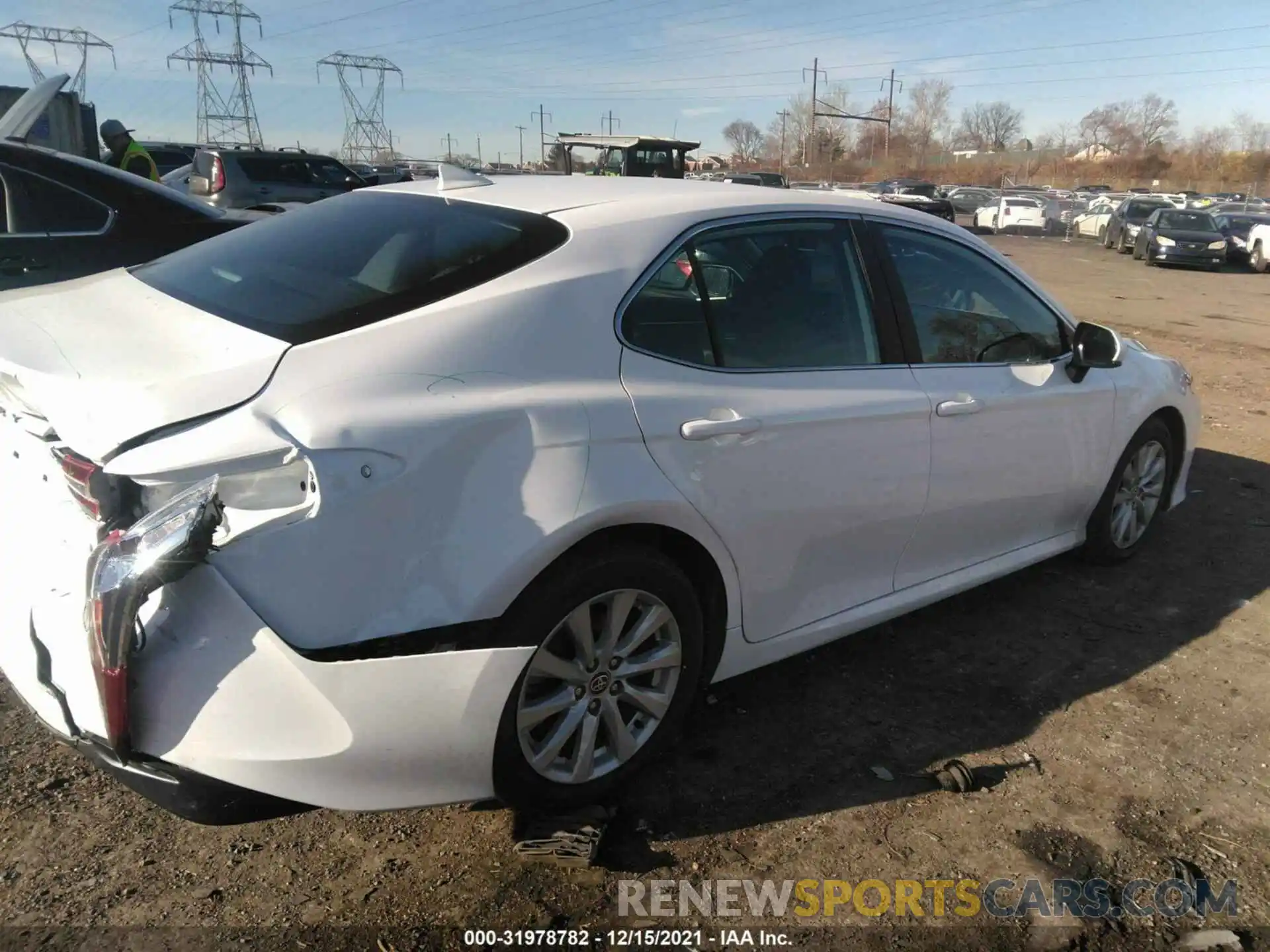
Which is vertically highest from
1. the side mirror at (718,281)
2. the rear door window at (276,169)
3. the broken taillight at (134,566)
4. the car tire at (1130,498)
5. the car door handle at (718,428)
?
the rear door window at (276,169)

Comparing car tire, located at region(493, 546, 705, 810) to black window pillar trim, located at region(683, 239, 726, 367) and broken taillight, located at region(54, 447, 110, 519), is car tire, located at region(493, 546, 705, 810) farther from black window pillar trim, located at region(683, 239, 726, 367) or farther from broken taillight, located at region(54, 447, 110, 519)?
broken taillight, located at region(54, 447, 110, 519)

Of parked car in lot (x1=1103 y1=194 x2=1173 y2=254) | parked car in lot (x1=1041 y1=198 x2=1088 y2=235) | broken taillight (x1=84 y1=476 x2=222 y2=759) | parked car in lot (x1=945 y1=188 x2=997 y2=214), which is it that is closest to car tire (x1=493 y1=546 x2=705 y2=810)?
broken taillight (x1=84 y1=476 x2=222 y2=759)

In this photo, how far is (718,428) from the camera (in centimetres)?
261

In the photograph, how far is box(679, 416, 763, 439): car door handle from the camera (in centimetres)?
256

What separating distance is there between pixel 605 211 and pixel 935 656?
207 centimetres

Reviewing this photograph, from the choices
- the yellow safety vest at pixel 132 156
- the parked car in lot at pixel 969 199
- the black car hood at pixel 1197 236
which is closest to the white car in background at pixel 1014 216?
the parked car in lot at pixel 969 199

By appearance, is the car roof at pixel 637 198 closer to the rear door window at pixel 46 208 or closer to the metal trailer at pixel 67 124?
the rear door window at pixel 46 208

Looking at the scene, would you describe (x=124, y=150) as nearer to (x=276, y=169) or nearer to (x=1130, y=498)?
(x=276, y=169)

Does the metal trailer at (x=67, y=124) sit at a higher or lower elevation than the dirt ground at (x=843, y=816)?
higher

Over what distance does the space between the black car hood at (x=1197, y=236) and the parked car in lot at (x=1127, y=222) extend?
271 cm

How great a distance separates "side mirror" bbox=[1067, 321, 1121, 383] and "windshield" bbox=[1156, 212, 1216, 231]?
22503 millimetres

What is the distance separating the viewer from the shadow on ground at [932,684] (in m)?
2.81

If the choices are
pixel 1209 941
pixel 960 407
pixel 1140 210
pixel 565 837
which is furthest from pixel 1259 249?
pixel 565 837

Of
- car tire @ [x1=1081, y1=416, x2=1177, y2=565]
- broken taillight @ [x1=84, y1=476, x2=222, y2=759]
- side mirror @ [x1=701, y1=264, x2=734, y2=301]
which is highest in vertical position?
side mirror @ [x1=701, y1=264, x2=734, y2=301]
